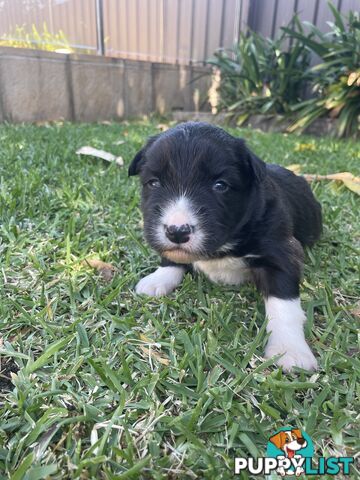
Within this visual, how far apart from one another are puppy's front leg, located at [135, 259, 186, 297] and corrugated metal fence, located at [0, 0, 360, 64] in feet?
19.8

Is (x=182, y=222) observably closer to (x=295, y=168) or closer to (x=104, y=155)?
(x=104, y=155)

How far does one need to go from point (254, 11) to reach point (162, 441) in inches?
399

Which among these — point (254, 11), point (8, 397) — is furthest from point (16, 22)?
Answer: point (8, 397)

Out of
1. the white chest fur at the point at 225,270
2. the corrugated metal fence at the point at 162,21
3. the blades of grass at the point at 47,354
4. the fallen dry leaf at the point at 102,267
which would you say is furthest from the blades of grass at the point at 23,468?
the corrugated metal fence at the point at 162,21

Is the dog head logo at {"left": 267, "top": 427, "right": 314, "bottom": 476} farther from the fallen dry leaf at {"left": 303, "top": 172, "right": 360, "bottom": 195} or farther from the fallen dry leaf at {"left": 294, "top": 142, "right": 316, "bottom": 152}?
the fallen dry leaf at {"left": 294, "top": 142, "right": 316, "bottom": 152}

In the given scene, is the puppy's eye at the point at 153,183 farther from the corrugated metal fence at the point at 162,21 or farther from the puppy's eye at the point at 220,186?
the corrugated metal fence at the point at 162,21

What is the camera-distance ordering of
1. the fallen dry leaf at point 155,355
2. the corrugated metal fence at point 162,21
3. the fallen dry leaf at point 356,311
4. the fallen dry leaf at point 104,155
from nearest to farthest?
the fallen dry leaf at point 155,355 < the fallen dry leaf at point 356,311 < the fallen dry leaf at point 104,155 < the corrugated metal fence at point 162,21

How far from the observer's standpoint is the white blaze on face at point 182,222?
5.84 ft

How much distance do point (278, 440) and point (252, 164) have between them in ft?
4.09

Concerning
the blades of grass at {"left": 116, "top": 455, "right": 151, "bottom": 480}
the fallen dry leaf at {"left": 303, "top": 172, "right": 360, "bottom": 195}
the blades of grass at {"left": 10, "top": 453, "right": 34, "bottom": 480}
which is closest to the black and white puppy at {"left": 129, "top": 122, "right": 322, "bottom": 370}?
the blades of grass at {"left": 116, "top": 455, "right": 151, "bottom": 480}

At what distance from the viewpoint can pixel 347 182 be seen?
3.87 meters

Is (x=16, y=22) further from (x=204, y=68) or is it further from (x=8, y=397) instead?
(x=8, y=397)

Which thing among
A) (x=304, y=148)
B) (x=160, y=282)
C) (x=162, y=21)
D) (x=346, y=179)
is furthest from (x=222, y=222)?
(x=162, y=21)

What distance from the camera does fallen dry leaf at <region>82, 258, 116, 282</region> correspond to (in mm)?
2311
